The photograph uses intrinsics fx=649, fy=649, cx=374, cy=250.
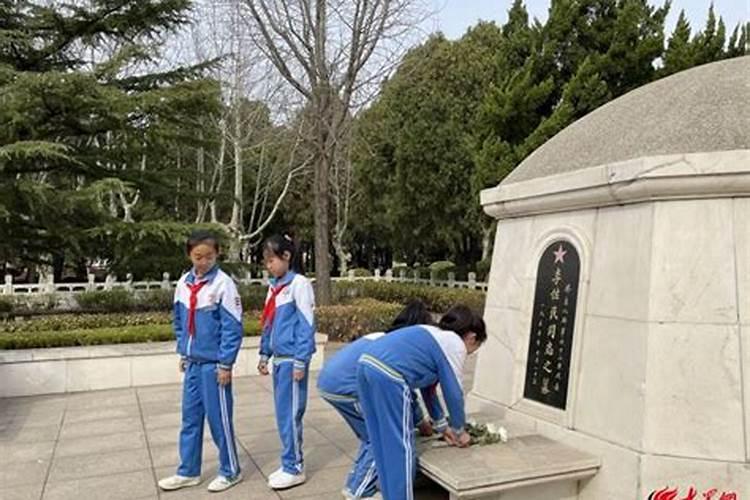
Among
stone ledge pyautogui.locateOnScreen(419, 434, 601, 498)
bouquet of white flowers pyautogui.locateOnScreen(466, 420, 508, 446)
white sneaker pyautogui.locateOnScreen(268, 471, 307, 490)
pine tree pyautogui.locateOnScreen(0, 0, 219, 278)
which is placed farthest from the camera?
pine tree pyautogui.locateOnScreen(0, 0, 219, 278)

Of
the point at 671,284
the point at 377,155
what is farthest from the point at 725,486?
the point at 377,155

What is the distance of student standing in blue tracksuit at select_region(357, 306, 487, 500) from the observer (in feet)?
10.3

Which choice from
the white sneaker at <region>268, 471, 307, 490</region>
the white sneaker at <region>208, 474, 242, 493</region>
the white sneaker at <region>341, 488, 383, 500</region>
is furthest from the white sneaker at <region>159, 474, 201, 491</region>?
the white sneaker at <region>341, 488, 383, 500</region>

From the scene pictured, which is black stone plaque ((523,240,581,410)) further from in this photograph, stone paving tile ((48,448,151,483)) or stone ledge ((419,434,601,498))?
stone paving tile ((48,448,151,483))

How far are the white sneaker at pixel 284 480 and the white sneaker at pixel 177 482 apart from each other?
0.50 metres

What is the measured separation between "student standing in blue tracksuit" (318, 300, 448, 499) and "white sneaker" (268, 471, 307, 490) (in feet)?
1.68

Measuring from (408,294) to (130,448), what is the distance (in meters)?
14.5

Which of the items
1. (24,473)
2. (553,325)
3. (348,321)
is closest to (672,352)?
(553,325)

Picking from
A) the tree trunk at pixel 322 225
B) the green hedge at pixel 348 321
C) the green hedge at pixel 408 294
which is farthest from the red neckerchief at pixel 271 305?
the green hedge at pixel 408 294

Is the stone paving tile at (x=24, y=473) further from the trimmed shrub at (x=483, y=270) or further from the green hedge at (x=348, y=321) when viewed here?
the trimmed shrub at (x=483, y=270)

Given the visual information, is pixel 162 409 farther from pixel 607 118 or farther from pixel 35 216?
pixel 35 216

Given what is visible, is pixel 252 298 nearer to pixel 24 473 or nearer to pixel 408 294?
pixel 408 294

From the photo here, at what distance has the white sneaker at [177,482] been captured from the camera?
4.15 m

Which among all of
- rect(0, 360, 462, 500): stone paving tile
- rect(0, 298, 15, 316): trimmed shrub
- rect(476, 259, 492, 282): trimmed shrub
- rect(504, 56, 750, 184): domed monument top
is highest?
rect(504, 56, 750, 184): domed monument top
